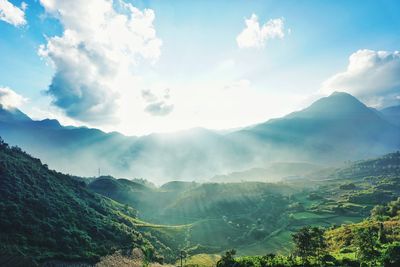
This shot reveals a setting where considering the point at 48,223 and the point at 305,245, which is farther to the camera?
the point at 48,223

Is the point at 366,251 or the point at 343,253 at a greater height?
the point at 366,251

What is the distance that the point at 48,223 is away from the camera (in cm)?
10781

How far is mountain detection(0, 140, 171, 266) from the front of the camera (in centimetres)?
9188

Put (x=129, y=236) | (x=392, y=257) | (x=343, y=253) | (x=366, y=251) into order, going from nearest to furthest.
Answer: (x=392, y=257), (x=366, y=251), (x=343, y=253), (x=129, y=236)

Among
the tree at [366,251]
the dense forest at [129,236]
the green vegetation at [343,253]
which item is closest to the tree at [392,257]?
the green vegetation at [343,253]

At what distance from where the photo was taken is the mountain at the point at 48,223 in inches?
3617

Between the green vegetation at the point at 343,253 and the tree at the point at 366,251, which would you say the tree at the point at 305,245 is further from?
the tree at the point at 366,251

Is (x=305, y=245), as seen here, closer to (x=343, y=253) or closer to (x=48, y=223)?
(x=343, y=253)

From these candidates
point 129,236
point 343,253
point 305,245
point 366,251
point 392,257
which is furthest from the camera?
point 129,236

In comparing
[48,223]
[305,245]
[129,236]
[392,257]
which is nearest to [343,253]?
[305,245]

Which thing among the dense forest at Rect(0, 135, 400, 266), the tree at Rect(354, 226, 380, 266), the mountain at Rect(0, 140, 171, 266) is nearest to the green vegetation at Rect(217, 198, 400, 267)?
the tree at Rect(354, 226, 380, 266)

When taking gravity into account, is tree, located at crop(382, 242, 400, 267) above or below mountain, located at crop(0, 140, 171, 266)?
below

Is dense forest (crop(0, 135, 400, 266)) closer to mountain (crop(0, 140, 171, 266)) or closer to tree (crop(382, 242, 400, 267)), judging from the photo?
mountain (crop(0, 140, 171, 266))

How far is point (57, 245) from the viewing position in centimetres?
9981
